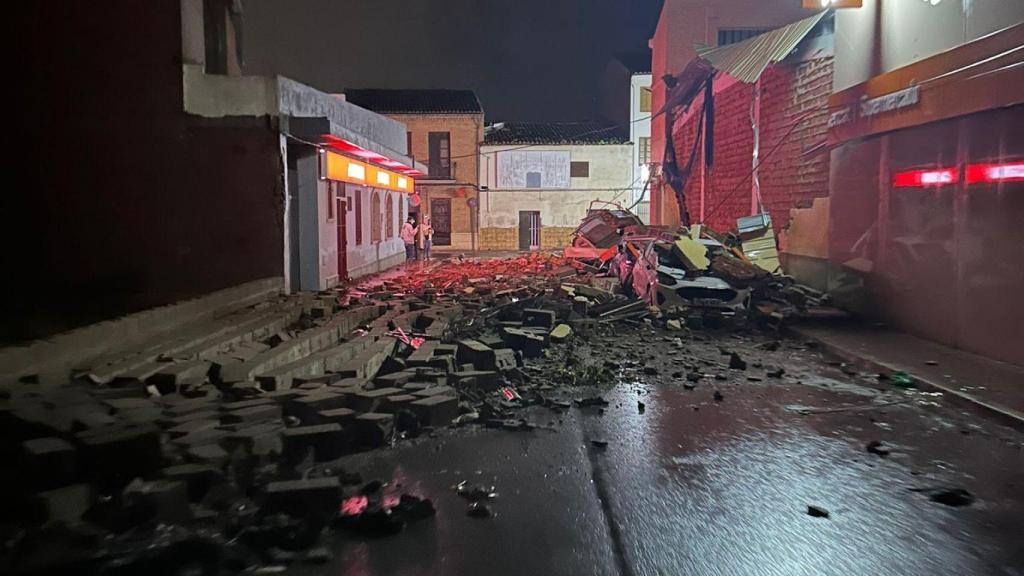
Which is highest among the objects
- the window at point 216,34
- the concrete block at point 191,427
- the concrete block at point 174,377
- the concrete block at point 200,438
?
the window at point 216,34

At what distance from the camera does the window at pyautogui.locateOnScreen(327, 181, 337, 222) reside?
56.4 ft

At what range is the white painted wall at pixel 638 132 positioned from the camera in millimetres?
45500

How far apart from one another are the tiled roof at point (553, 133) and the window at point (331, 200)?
2858 cm

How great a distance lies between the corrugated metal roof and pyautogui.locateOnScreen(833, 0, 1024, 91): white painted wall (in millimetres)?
965

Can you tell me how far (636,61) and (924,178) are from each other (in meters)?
42.2

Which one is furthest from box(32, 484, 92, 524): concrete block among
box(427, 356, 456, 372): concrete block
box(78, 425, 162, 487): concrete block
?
box(427, 356, 456, 372): concrete block

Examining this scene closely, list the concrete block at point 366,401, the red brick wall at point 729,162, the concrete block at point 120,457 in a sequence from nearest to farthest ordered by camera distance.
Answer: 1. the concrete block at point 120,457
2. the concrete block at point 366,401
3. the red brick wall at point 729,162

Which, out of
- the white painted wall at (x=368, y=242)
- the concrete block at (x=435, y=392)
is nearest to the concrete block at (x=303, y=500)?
the concrete block at (x=435, y=392)

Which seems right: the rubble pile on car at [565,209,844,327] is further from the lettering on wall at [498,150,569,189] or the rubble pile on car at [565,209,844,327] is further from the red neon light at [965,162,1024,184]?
the lettering on wall at [498,150,569,189]

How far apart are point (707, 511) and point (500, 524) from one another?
1217mm

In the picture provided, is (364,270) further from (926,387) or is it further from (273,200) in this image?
(926,387)

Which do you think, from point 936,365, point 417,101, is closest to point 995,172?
point 936,365

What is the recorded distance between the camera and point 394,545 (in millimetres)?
3717

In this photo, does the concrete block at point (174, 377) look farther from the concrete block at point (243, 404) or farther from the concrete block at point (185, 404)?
the concrete block at point (243, 404)
